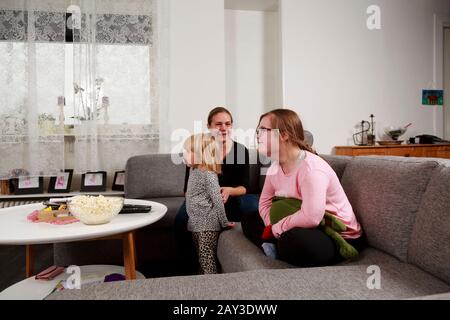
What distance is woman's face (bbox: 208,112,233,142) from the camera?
2.33 metres

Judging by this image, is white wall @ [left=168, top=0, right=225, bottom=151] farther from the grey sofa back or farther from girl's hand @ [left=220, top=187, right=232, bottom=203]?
the grey sofa back

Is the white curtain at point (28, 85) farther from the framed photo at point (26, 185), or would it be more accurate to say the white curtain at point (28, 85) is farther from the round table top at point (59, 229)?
the round table top at point (59, 229)

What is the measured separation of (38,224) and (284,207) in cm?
110

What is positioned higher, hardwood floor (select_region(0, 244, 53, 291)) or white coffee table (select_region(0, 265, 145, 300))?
white coffee table (select_region(0, 265, 145, 300))

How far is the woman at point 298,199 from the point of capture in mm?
1242

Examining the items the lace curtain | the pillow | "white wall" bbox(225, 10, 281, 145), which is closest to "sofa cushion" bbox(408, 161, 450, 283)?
the pillow

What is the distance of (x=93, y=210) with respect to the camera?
1.50 m

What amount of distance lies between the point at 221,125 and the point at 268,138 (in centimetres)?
86

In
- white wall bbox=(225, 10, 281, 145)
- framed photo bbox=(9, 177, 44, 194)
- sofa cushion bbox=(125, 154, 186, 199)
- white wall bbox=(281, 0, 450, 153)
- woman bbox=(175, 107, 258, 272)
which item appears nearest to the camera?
woman bbox=(175, 107, 258, 272)

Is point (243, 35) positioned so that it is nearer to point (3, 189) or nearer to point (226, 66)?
point (226, 66)

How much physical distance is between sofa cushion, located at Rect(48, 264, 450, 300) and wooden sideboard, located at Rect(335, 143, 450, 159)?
274 cm

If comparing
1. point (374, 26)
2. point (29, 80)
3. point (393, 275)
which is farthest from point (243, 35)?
point (393, 275)
